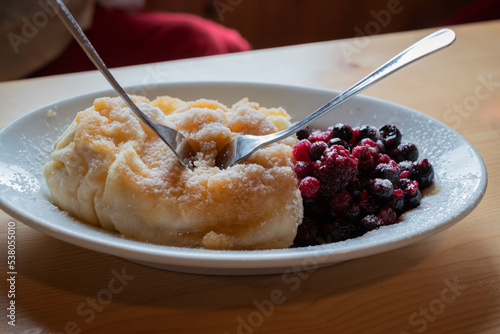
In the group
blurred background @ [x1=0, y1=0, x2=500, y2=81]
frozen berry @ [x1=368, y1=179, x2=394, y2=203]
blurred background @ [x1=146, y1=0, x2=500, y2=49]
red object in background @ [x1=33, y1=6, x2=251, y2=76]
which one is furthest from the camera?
blurred background @ [x1=146, y1=0, x2=500, y2=49]

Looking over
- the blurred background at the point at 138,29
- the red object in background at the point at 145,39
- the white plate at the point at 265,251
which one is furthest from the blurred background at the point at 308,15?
the white plate at the point at 265,251

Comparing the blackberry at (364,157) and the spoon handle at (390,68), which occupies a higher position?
the spoon handle at (390,68)

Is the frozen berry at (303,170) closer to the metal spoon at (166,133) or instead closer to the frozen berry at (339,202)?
the frozen berry at (339,202)

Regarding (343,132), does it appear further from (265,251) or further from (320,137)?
(265,251)

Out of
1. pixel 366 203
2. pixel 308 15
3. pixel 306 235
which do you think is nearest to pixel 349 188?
pixel 366 203

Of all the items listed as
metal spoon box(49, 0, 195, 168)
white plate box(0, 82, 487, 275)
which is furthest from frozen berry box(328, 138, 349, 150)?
metal spoon box(49, 0, 195, 168)

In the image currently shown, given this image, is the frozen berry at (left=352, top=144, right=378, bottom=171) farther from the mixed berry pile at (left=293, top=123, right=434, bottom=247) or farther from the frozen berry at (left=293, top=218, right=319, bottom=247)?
the frozen berry at (left=293, top=218, right=319, bottom=247)

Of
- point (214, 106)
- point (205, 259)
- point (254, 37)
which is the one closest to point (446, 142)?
point (214, 106)
